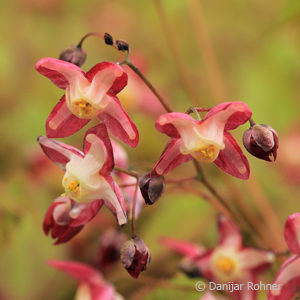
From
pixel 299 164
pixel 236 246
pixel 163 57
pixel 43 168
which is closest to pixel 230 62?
pixel 163 57

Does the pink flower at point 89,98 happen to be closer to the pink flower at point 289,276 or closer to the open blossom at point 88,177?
the open blossom at point 88,177

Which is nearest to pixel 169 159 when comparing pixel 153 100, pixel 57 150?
pixel 57 150

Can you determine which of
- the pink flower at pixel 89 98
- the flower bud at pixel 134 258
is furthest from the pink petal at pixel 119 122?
the flower bud at pixel 134 258

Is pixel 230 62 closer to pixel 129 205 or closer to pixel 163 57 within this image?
pixel 163 57

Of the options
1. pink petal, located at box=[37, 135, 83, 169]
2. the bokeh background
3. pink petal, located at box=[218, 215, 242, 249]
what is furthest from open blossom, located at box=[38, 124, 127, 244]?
pink petal, located at box=[218, 215, 242, 249]

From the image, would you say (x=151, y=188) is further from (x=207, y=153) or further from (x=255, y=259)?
(x=255, y=259)
